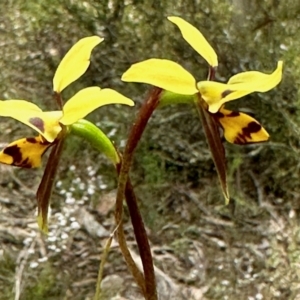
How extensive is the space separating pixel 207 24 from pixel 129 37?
36 cm

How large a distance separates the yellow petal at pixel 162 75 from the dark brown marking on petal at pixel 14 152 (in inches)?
8.5

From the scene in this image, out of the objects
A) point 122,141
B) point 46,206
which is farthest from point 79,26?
point 46,206

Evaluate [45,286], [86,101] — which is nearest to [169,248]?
[45,286]

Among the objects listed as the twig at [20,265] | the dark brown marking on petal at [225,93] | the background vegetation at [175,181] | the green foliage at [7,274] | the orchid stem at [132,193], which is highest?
the dark brown marking on petal at [225,93]

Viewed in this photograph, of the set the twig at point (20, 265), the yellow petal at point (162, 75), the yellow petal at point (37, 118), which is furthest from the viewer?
the twig at point (20, 265)

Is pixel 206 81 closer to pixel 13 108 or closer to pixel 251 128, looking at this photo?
pixel 251 128

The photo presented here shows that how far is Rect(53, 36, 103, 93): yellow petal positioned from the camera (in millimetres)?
897

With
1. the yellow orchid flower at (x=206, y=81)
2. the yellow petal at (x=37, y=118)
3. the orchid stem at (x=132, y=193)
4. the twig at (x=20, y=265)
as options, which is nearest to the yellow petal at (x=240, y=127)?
the yellow orchid flower at (x=206, y=81)

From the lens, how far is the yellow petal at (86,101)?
84 cm

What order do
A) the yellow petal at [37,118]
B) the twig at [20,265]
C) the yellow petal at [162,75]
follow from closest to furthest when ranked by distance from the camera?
the yellow petal at [162,75] < the yellow petal at [37,118] < the twig at [20,265]

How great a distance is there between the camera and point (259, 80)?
0.88 meters

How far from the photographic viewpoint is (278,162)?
253 centimetres

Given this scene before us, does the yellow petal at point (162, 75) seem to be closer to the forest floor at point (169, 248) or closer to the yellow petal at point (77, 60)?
the yellow petal at point (77, 60)

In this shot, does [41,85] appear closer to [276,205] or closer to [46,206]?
[276,205]
